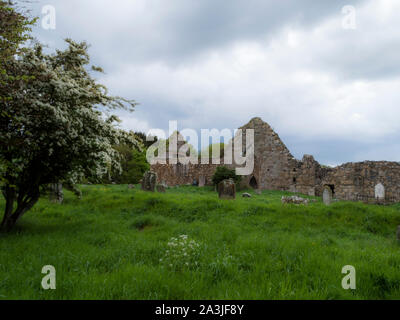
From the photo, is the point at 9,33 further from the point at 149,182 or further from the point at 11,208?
the point at 149,182

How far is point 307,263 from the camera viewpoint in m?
5.17

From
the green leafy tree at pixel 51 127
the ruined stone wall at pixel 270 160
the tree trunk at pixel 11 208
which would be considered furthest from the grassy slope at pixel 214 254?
the ruined stone wall at pixel 270 160

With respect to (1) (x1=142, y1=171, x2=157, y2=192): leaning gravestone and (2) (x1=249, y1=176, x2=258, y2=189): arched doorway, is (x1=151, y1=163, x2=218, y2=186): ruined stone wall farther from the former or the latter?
(1) (x1=142, y1=171, x2=157, y2=192): leaning gravestone

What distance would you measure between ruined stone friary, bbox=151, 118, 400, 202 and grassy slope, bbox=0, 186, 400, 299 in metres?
10.5

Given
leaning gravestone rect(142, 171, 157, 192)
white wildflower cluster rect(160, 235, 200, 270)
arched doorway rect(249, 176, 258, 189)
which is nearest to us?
white wildflower cluster rect(160, 235, 200, 270)

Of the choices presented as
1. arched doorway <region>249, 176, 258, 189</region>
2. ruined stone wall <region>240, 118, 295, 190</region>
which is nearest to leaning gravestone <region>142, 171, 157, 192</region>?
ruined stone wall <region>240, 118, 295, 190</region>

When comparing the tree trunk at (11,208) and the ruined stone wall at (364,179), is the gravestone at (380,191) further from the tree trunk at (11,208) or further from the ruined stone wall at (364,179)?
the tree trunk at (11,208)

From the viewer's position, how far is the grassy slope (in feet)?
13.1

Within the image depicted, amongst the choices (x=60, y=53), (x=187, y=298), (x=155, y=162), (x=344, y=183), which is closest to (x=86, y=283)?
(x=187, y=298)

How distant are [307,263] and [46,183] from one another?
8187 mm

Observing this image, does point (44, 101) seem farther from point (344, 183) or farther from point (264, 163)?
point (264, 163)

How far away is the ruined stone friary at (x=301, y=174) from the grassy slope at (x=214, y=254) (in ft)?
34.5

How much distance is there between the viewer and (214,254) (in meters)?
5.70
